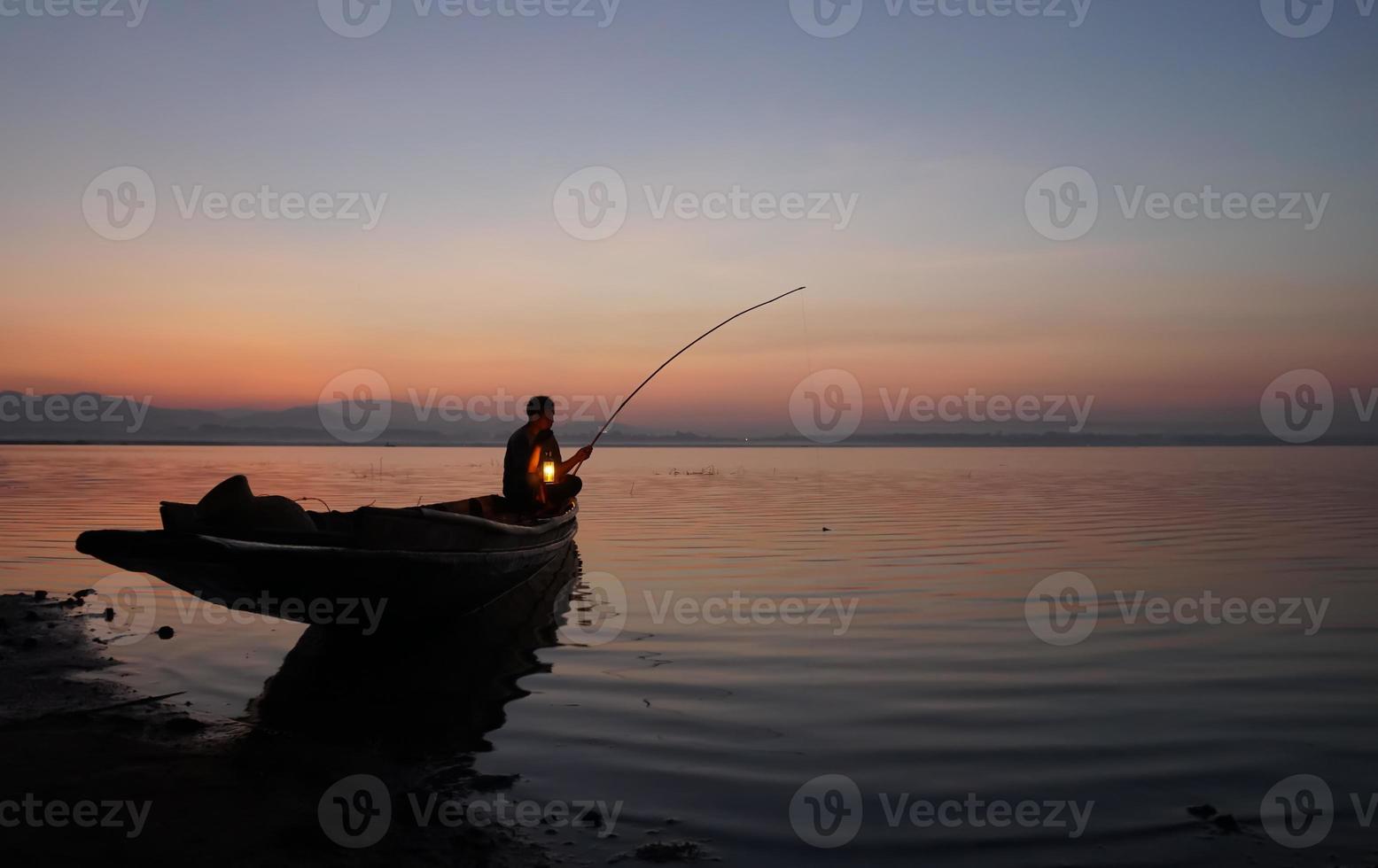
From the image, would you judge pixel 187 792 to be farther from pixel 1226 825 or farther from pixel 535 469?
pixel 535 469

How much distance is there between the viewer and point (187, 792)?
551 cm

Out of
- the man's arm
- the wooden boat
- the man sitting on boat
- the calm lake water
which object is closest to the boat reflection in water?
the calm lake water

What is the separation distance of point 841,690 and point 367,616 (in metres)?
4.87

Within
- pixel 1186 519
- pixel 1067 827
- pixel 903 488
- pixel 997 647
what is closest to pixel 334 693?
pixel 1067 827

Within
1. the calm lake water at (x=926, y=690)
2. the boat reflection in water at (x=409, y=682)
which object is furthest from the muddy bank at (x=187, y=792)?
the calm lake water at (x=926, y=690)

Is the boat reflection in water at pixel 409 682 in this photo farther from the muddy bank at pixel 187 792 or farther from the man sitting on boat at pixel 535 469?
the man sitting on boat at pixel 535 469

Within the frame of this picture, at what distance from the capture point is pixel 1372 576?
49.9 feet

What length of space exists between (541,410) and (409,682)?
19.4ft

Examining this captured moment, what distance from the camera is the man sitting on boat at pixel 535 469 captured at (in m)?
14.6

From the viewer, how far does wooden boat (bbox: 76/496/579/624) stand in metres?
7.50

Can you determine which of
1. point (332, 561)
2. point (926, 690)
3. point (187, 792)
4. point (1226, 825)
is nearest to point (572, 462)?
point (332, 561)

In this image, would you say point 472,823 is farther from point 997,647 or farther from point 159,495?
point 159,495

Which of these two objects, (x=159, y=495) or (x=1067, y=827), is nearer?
(x=1067, y=827)

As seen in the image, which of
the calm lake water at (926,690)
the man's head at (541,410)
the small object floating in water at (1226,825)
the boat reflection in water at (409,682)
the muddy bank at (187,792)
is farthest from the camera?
the man's head at (541,410)
